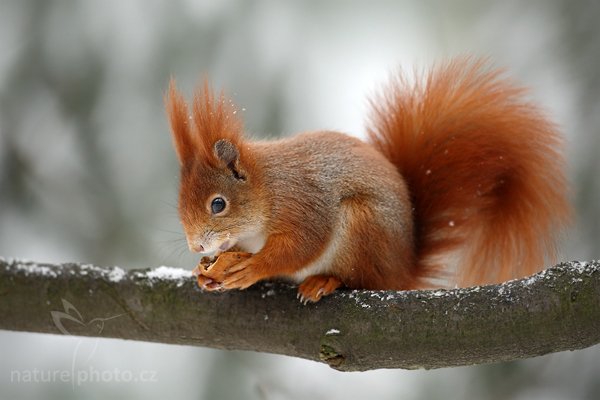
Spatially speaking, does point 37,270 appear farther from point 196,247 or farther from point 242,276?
point 242,276

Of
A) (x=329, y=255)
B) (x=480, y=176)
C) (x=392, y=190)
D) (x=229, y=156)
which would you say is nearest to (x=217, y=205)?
(x=229, y=156)

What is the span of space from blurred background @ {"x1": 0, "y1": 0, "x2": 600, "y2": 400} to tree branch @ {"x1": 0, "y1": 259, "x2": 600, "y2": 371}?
826mm

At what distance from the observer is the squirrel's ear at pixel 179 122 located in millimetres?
1823

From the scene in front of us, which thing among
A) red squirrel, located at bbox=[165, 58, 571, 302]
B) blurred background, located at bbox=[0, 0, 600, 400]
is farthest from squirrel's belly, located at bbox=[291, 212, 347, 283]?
blurred background, located at bbox=[0, 0, 600, 400]

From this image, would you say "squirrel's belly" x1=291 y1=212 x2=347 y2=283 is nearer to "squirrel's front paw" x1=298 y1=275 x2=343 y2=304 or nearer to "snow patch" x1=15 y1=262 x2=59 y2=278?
"squirrel's front paw" x1=298 y1=275 x2=343 y2=304

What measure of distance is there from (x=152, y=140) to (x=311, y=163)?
1.16m

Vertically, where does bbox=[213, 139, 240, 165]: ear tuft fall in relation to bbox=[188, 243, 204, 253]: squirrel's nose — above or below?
above

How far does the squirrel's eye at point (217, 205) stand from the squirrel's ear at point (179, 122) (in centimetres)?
14

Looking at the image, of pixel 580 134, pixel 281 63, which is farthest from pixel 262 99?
pixel 580 134

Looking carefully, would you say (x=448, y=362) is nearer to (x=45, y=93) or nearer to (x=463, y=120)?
(x=463, y=120)

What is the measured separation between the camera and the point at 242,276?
5.74 feet

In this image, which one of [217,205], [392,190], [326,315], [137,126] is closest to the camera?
[326,315]

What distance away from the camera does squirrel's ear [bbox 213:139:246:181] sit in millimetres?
1887

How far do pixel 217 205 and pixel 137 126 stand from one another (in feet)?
4.07
